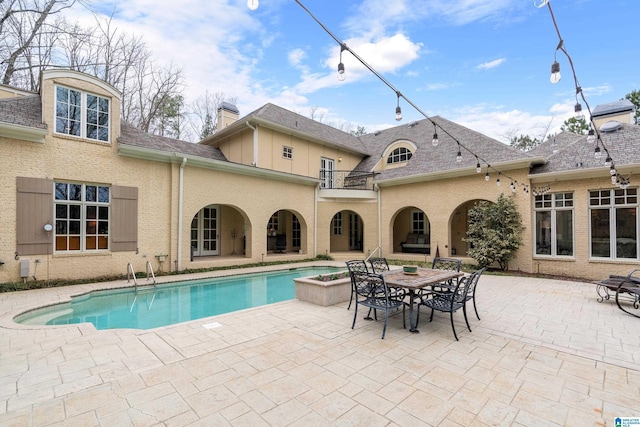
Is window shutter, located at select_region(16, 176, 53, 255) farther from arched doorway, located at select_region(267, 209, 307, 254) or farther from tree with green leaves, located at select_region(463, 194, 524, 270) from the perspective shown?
tree with green leaves, located at select_region(463, 194, 524, 270)

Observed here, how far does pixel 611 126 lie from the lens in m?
11.1

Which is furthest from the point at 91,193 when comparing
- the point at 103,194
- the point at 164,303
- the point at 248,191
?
the point at 248,191

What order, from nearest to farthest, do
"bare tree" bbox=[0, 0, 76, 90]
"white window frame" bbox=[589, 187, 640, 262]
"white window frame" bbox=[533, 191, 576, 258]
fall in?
"white window frame" bbox=[589, 187, 640, 262]
"white window frame" bbox=[533, 191, 576, 258]
"bare tree" bbox=[0, 0, 76, 90]

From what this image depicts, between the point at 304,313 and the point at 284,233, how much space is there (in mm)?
11719

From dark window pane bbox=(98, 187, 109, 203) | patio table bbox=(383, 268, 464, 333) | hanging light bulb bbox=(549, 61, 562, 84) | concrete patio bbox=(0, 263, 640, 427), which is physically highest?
hanging light bulb bbox=(549, 61, 562, 84)

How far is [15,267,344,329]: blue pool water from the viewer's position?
6047 mm

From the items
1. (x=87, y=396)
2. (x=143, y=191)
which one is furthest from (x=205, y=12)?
(x=143, y=191)

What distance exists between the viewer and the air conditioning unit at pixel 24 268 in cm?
779

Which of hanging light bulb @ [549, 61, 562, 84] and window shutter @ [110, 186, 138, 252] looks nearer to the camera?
hanging light bulb @ [549, 61, 562, 84]

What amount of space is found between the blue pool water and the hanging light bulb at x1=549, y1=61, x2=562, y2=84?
704 centimetres

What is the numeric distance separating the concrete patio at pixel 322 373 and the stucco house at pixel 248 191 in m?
3.86

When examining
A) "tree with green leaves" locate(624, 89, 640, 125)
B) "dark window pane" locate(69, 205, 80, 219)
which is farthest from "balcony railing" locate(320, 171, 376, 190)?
"tree with green leaves" locate(624, 89, 640, 125)

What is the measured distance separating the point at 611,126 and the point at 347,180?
37.6 ft

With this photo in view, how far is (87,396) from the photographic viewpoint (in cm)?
291
